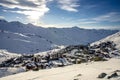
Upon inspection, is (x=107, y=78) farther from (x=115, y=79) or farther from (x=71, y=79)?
(x=71, y=79)

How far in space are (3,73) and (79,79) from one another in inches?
5654

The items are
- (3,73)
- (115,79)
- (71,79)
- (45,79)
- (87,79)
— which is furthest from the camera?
(3,73)

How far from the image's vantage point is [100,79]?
21078 millimetres

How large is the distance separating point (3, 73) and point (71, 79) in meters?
141

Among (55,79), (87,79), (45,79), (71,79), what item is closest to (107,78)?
(87,79)

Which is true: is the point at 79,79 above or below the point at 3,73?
above

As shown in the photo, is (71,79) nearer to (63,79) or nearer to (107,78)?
(63,79)

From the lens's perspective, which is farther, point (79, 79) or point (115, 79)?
point (79, 79)

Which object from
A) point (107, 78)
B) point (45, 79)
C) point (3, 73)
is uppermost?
point (107, 78)

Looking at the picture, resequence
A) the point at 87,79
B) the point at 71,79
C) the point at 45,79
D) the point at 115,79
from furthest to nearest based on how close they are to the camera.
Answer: the point at 45,79 < the point at 71,79 < the point at 87,79 < the point at 115,79

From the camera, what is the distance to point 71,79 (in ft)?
82.2

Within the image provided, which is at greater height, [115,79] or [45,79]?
[115,79]

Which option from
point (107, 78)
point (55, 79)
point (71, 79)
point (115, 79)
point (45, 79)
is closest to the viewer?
point (115, 79)

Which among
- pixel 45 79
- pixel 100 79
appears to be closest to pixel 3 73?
pixel 45 79
